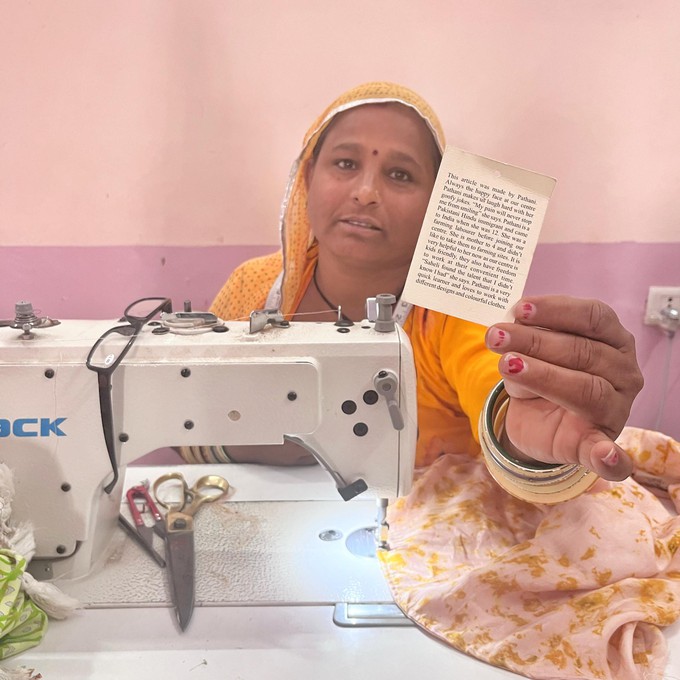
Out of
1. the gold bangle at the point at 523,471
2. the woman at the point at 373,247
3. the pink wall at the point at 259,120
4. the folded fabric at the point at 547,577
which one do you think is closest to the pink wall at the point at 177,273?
the pink wall at the point at 259,120

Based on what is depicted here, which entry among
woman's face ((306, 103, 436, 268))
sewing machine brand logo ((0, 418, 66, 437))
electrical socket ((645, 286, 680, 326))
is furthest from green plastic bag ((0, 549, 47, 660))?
electrical socket ((645, 286, 680, 326))

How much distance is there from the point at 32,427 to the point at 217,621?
0.33 m

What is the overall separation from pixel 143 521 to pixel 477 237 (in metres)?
0.68

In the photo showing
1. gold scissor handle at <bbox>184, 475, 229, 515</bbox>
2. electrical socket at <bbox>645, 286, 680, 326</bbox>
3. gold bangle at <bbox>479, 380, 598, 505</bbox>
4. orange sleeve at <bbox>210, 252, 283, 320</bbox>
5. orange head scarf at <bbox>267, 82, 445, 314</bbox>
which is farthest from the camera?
electrical socket at <bbox>645, 286, 680, 326</bbox>

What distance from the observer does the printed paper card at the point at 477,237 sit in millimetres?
497

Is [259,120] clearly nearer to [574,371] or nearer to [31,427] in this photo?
[31,427]

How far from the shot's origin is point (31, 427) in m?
0.71

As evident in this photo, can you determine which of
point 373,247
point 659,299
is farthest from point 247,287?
point 659,299

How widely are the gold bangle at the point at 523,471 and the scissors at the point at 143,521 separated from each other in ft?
1.57

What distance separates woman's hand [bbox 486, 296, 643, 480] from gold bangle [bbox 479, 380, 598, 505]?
4cm

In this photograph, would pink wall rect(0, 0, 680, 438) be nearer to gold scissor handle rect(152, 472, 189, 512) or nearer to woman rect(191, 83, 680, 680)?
woman rect(191, 83, 680, 680)

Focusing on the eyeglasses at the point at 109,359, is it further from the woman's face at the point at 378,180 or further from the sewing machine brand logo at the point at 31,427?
the woman's face at the point at 378,180

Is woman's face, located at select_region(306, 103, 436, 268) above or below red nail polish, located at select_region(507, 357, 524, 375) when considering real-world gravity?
above

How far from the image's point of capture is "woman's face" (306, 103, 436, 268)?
98 centimetres
